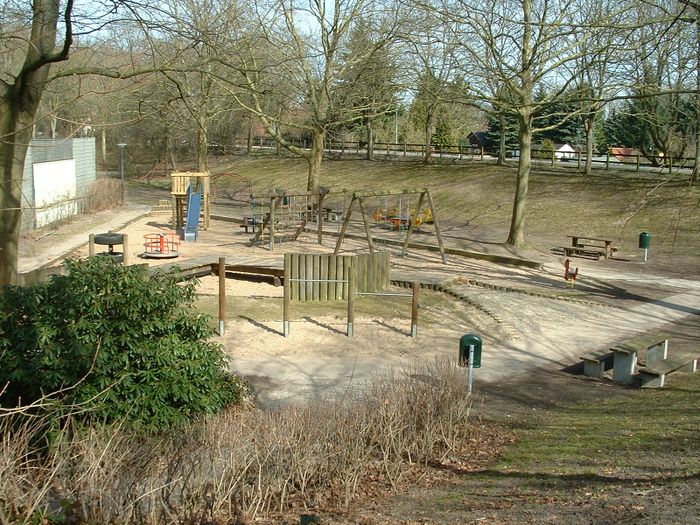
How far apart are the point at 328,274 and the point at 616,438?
9.11 metres

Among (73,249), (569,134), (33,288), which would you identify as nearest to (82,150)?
(73,249)

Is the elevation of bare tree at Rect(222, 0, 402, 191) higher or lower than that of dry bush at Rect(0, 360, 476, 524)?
higher

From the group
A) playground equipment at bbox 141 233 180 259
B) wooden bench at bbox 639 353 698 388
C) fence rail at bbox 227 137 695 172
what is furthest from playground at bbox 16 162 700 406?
fence rail at bbox 227 137 695 172

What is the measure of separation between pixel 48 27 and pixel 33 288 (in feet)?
11.2

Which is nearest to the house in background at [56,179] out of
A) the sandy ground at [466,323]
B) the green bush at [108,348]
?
the sandy ground at [466,323]

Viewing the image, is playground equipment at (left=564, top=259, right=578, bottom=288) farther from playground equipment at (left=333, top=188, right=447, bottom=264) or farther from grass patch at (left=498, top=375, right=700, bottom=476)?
grass patch at (left=498, top=375, right=700, bottom=476)

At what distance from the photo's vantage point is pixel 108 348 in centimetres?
901

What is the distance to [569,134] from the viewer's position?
57969mm

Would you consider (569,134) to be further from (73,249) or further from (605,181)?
(73,249)

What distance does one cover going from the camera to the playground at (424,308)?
1386 centimetres

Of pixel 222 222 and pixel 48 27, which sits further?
pixel 222 222

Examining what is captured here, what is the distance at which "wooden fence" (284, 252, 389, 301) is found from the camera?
669 inches

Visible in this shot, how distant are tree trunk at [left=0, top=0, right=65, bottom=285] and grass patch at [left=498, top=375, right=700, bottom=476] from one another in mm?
6636

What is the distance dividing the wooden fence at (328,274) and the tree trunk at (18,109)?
6819mm
